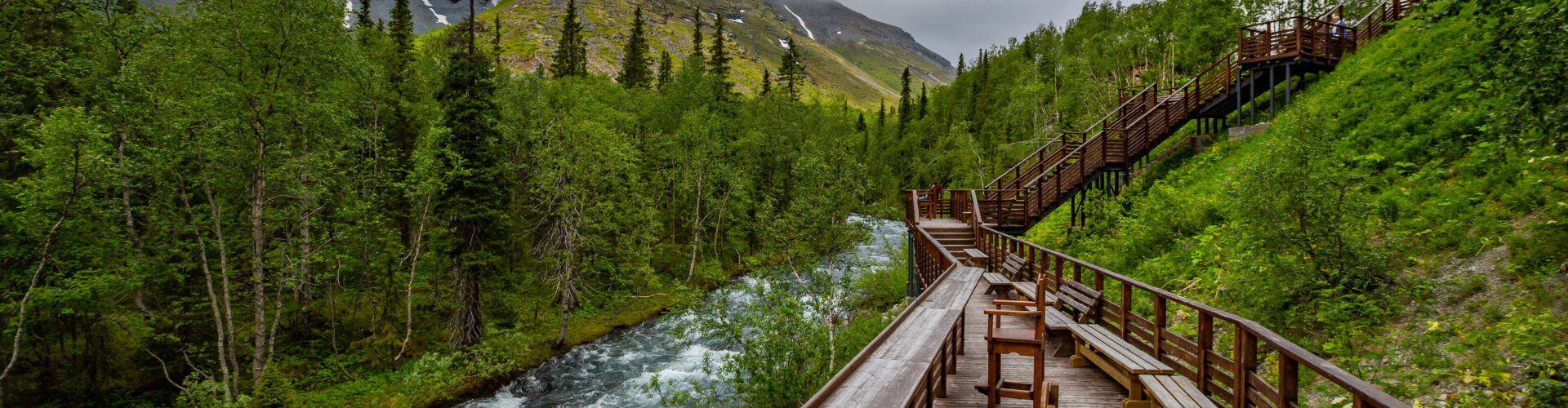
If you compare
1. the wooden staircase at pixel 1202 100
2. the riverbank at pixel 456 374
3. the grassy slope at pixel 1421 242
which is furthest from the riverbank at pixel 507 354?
the grassy slope at pixel 1421 242

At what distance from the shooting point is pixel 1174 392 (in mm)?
4242

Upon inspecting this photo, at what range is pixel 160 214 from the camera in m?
16.9

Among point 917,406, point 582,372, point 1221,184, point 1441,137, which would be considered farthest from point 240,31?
point 1441,137

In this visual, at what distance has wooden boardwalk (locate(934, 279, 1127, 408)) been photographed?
207 inches

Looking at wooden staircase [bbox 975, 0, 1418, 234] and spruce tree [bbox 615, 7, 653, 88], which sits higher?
spruce tree [bbox 615, 7, 653, 88]

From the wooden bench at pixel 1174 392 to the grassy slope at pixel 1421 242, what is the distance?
3.17 metres

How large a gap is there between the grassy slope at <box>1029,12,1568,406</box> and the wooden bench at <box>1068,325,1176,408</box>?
2732mm

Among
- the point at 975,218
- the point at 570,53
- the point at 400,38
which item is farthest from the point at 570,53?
the point at 975,218

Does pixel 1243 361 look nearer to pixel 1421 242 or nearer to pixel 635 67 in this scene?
pixel 1421 242

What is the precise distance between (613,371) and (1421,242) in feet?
65.4

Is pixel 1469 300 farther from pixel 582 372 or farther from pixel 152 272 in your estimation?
pixel 152 272

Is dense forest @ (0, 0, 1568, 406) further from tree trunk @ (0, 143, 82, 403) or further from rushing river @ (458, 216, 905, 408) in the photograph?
rushing river @ (458, 216, 905, 408)

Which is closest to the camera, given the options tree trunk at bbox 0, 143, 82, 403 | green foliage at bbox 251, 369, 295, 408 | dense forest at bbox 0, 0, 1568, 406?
dense forest at bbox 0, 0, 1568, 406

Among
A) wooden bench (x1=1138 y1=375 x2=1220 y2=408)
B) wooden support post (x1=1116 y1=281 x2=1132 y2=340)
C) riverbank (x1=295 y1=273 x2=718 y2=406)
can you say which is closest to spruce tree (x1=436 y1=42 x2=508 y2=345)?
riverbank (x1=295 y1=273 x2=718 y2=406)
